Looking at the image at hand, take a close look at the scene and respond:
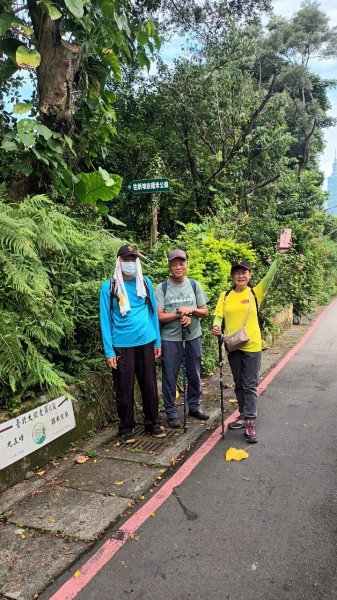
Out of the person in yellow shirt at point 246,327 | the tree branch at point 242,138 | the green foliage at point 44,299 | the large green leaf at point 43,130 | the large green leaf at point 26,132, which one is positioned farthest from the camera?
the tree branch at point 242,138

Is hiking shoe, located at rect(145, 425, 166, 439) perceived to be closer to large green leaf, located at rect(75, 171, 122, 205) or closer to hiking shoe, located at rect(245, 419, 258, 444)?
hiking shoe, located at rect(245, 419, 258, 444)

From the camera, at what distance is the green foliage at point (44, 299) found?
386 cm

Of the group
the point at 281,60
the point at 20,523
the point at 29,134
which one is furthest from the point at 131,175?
the point at 281,60

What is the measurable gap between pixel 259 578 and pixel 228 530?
1.62 ft

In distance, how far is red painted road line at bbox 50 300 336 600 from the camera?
268 centimetres

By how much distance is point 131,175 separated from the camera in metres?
11.7

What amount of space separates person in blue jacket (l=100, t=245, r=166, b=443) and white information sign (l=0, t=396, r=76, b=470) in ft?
1.79

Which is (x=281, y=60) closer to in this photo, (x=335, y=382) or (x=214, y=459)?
(x=335, y=382)

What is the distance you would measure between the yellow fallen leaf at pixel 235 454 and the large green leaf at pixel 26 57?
179 inches

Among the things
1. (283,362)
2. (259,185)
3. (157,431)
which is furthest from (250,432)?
(259,185)

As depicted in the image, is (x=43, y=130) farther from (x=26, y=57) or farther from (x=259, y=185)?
(x=259, y=185)

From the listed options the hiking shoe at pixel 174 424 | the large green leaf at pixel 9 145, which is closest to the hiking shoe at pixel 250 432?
the hiking shoe at pixel 174 424

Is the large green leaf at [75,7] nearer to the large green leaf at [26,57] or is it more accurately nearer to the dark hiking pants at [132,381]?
the large green leaf at [26,57]

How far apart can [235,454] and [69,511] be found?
65.0 inches
